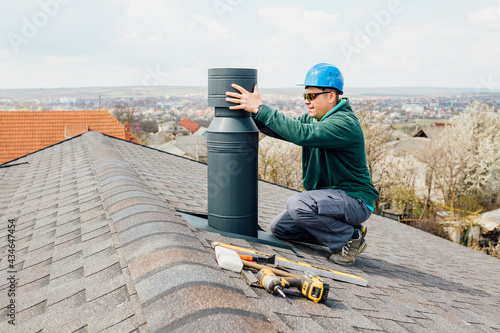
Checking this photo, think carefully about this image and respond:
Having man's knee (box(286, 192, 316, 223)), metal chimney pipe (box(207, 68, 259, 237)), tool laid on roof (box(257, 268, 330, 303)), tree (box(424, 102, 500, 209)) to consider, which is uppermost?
metal chimney pipe (box(207, 68, 259, 237))

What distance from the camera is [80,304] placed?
1.60 meters

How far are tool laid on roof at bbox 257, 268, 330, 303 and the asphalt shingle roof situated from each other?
41mm

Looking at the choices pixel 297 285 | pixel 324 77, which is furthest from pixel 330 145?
pixel 297 285

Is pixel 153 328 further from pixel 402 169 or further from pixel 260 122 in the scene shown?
pixel 402 169

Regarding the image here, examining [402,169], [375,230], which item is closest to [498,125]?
[402,169]

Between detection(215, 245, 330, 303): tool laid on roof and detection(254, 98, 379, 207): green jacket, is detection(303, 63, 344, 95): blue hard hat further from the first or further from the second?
detection(215, 245, 330, 303): tool laid on roof

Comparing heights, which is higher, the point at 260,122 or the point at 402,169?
the point at 260,122

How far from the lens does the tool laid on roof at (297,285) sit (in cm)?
182

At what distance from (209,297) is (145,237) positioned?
2.28ft

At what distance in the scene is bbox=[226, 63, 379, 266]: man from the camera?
2.75 metres

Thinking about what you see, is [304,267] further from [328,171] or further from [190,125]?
[190,125]

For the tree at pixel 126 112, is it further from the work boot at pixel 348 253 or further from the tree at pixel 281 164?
the work boot at pixel 348 253

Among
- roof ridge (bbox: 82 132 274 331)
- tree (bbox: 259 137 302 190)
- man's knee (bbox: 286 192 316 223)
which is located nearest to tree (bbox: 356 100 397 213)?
tree (bbox: 259 137 302 190)

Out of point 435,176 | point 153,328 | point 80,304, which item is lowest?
point 435,176
